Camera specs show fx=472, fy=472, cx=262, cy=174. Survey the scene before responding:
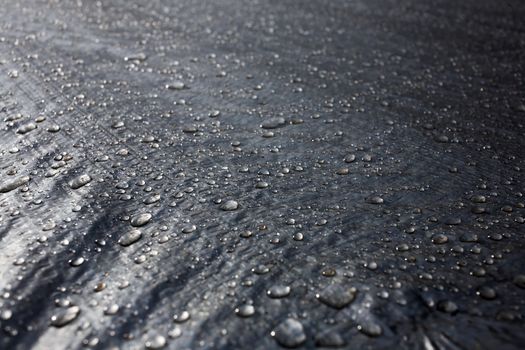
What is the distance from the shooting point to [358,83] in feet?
3.37

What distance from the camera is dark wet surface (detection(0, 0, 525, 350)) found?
1.56 ft

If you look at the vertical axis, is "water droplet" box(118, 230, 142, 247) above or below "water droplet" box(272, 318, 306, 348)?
below

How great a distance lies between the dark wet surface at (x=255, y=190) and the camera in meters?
0.48

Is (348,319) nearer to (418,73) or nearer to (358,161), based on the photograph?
(358,161)

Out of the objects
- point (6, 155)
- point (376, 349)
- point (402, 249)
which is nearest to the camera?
point (376, 349)

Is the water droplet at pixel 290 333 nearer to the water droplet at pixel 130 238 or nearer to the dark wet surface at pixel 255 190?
the dark wet surface at pixel 255 190

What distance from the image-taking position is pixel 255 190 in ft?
2.23

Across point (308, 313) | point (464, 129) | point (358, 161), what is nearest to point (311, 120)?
point (358, 161)

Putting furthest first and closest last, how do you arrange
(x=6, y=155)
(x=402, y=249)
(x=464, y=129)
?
1. (x=464, y=129)
2. (x=6, y=155)
3. (x=402, y=249)

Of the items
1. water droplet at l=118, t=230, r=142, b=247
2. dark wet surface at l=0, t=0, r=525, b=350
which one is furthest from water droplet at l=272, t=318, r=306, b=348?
water droplet at l=118, t=230, r=142, b=247

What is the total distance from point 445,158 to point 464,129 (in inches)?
5.0

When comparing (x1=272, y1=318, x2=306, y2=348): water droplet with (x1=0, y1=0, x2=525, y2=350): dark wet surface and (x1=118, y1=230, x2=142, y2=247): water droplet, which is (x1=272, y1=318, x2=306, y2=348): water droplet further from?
(x1=118, y1=230, x2=142, y2=247): water droplet

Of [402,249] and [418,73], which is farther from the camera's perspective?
[418,73]

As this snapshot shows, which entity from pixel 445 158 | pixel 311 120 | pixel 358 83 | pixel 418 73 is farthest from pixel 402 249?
pixel 418 73
